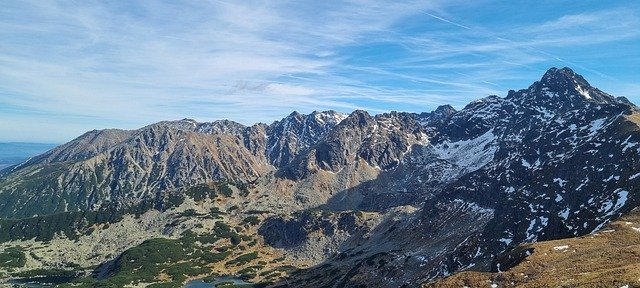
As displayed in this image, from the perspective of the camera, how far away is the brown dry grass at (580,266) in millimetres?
56281

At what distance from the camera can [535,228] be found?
13100 cm

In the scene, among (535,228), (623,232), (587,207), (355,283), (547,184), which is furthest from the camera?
(355,283)

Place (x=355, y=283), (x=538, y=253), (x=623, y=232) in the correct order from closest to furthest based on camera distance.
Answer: (x=538, y=253)
(x=623, y=232)
(x=355, y=283)

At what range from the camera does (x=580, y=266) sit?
67.1m

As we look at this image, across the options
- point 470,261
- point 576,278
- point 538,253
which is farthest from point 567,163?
point 576,278

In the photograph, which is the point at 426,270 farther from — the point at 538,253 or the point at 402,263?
the point at 538,253

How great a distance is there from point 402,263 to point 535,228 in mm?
61365

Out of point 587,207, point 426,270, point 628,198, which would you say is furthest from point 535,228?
point 426,270

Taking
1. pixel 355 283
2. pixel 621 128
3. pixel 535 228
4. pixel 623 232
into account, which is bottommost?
pixel 355 283

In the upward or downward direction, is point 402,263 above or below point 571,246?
below

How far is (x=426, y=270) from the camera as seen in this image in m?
160

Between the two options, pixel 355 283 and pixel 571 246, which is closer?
pixel 571 246

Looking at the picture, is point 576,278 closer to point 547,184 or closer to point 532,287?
point 532,287

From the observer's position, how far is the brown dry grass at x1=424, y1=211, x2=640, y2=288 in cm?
5628
